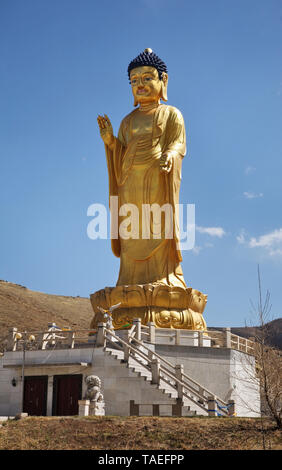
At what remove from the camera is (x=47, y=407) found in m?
18.2

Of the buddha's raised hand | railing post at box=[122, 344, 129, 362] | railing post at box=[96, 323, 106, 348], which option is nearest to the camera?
railing post at box=[122, 344, 129, 362]

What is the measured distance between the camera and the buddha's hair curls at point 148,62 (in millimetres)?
25312

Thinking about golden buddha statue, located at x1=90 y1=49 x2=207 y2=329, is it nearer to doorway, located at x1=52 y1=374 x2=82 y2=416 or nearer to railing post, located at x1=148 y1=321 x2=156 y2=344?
railing post, located at x1=148 y1=321 x2=156 y2=344

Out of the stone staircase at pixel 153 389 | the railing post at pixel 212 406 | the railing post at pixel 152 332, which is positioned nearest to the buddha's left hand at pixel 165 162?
the railing post at pixel 152 332

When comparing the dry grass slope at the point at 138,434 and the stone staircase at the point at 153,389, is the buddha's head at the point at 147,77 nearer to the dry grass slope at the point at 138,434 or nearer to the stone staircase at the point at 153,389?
the stone staircase at the point at 153,389

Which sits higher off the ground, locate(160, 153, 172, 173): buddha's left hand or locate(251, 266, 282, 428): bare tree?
locate(160, 153, 172, 173): buddha's left hand

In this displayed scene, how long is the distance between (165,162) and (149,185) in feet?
5.33

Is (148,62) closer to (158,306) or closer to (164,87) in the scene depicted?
(164,87)

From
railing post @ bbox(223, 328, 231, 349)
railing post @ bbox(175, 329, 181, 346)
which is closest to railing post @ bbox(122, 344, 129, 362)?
railing post @ bbox(175, 329, 181, 346)

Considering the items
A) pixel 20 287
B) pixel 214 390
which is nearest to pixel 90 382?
pixel 214 390

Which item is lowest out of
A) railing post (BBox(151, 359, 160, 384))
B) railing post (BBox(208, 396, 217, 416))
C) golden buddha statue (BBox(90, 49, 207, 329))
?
railing post (BBox(208, 396, 217, 416))

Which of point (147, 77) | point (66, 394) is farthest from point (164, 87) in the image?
point (66, 394)

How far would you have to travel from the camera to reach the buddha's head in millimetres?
25312
